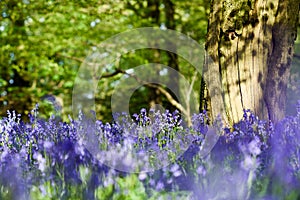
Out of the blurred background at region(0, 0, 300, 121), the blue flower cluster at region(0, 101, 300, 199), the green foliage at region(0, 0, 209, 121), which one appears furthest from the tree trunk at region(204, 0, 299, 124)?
the green foliage at region(0, 0, 209, 121)

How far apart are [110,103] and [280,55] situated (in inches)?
350

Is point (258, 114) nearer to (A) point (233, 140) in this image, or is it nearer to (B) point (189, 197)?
(A) point (233, 140)

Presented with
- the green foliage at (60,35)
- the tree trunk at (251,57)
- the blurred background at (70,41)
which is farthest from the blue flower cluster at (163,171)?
the green foliage at (60,35)

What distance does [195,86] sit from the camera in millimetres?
13688

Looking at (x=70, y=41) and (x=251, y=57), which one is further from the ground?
(x=70, y=41)

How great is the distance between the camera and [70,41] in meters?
11.3

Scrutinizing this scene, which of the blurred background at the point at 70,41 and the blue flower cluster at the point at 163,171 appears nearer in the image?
the blue flower cluster at the point at 163,171

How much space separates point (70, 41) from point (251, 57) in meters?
7.22

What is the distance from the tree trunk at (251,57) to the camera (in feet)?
15.6

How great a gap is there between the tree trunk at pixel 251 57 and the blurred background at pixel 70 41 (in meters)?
4.20

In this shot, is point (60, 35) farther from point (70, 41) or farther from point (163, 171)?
point (163, 171)

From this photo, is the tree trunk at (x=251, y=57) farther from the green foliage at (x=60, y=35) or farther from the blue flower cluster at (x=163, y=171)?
the green foliage at (x=60, y=35)

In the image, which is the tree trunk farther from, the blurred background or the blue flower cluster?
the blurred background

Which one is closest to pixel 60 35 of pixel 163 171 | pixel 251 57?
pixel 251 57
